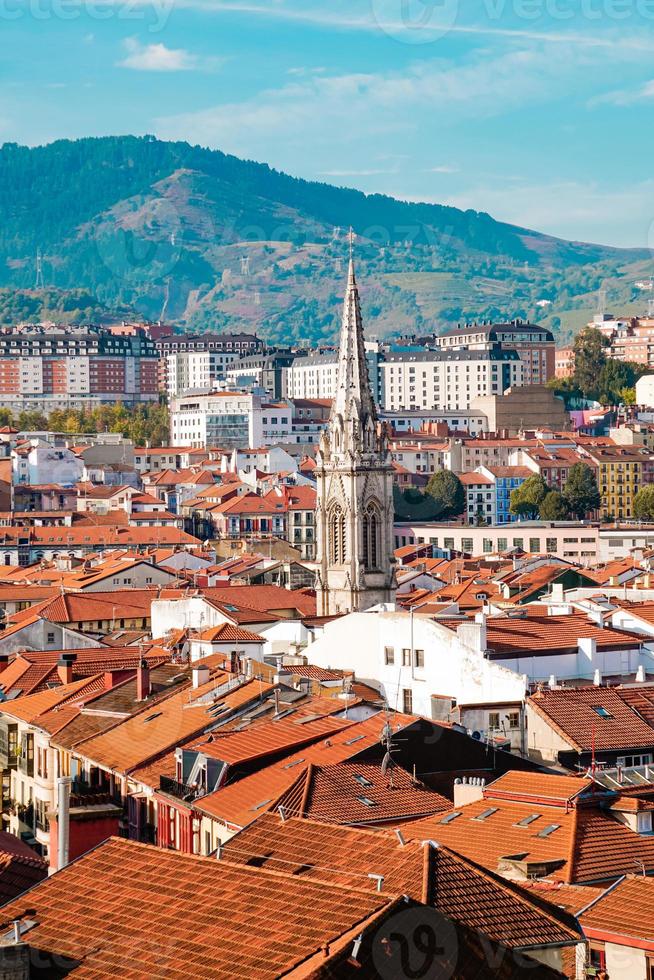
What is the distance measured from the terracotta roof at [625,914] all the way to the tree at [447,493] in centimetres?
12615

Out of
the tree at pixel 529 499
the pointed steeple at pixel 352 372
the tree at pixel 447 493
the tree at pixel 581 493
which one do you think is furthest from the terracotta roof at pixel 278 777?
the tree at pixel 447 493

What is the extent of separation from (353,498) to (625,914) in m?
49.6

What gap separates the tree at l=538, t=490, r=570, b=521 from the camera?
144375mm

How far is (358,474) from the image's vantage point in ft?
234

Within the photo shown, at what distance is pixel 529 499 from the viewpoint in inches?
5837

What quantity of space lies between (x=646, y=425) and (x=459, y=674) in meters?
140

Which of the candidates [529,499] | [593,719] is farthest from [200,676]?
[529,499]

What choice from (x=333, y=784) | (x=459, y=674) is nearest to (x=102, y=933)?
(x=333, y=784)

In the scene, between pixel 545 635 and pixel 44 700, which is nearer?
pixel 44 700

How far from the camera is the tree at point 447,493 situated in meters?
149

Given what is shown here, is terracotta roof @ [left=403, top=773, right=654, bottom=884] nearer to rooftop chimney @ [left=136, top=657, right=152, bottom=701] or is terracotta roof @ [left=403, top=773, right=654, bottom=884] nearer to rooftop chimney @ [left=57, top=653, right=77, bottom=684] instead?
rooftop chimney @ [left=136, top=657, right=152, bottom=701]

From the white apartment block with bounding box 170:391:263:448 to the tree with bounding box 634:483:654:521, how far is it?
147 feet

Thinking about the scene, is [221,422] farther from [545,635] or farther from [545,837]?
[545,837]

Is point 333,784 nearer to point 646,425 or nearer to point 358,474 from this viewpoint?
point 358,474
